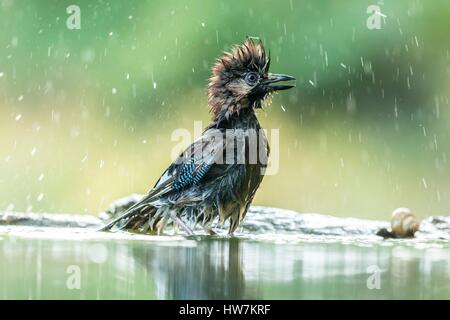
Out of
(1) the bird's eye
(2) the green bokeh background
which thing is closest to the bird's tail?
(1) the bird's eye

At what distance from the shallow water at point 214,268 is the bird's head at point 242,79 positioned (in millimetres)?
1455

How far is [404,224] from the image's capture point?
5387 mm

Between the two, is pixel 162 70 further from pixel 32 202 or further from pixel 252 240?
pixel 252 240

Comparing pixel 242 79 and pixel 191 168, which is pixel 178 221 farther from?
pixel 242 79

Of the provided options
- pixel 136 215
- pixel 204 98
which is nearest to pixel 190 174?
pixel 136 215

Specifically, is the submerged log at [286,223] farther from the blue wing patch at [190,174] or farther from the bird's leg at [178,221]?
the blue wing patch at [190,174]

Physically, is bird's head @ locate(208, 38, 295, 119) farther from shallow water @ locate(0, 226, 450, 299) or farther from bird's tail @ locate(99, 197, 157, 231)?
shallow water @ locate(0, 226, 450, 299)

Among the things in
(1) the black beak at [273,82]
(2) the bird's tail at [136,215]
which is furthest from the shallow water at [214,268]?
(1) the black beak at [273,82]

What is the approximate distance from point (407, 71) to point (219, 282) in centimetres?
811

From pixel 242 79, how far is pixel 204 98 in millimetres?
4512

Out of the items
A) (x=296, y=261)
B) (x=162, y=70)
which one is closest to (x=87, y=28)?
(x=162, y=70)

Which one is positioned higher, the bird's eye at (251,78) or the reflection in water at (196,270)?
the bird's eye at (251,78)

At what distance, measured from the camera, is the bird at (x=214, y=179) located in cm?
560

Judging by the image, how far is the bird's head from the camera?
6016 mm
